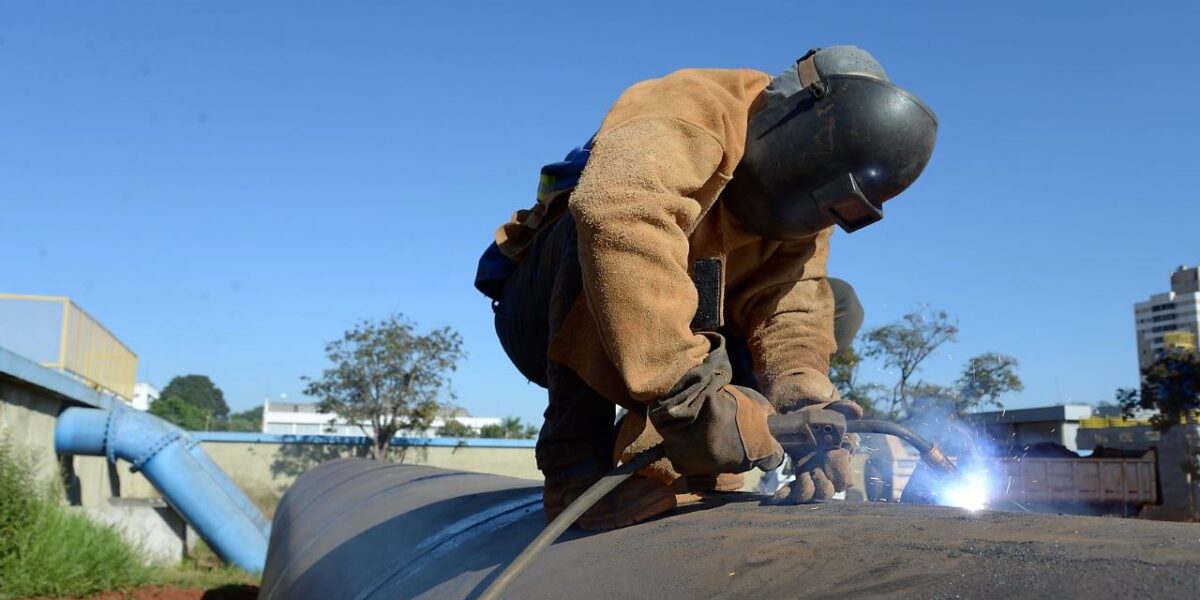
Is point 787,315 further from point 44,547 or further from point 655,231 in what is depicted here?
point 44,547

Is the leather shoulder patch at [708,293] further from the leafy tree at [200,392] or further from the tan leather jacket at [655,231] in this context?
the leafy tree at [200,392]

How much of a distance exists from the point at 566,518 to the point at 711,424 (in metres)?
0.29

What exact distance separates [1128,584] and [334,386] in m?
22.6

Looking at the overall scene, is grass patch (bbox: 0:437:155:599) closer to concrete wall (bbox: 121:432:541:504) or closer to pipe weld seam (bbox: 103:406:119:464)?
pipe weld seam (bbox: 103:406:119:464)

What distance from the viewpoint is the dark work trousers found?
2.05 metres

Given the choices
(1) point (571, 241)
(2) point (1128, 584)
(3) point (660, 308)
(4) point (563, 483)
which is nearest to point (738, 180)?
(1) point (571, 241)

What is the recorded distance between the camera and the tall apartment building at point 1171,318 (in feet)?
56.6

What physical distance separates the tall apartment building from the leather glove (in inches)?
649

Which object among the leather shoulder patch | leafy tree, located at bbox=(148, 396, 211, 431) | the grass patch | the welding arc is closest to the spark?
the welding arc

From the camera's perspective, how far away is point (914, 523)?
1.23 m

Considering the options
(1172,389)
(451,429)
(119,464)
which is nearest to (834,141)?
(119,464)

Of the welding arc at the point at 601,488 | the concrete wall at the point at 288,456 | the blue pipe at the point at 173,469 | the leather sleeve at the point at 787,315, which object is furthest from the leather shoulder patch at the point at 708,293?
the concrete wall at the point at 288,456

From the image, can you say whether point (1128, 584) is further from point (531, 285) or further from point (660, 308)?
point (531, 285)

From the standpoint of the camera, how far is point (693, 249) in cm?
219
